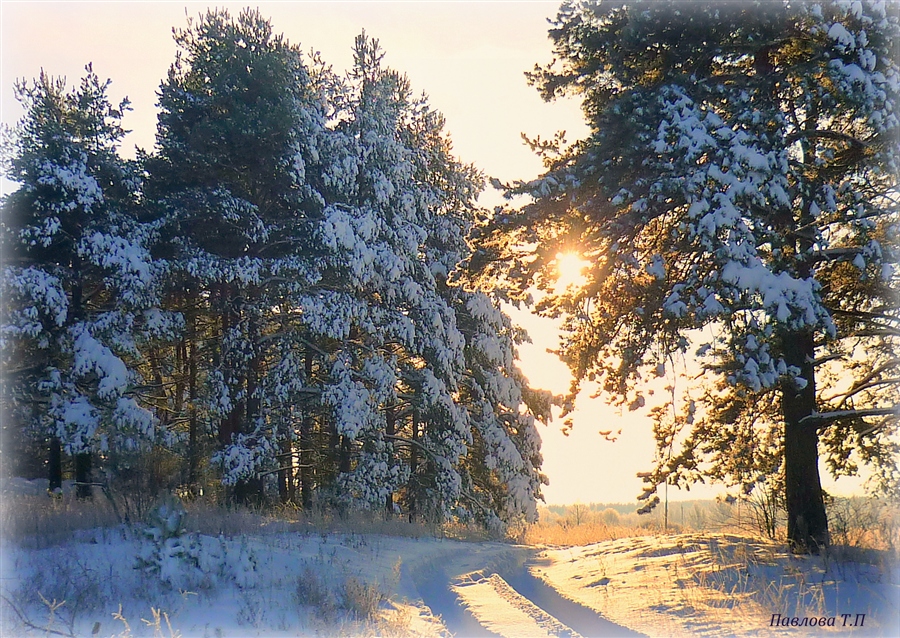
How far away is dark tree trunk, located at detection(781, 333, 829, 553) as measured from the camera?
465 inches

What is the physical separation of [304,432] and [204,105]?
37.1 feet

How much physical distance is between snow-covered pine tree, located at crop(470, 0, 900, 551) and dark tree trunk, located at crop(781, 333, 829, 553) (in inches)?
1.2

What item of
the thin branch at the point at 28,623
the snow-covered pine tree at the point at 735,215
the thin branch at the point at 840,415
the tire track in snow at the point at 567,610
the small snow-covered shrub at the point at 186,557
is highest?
the snow-covered pine tree at the point at 735,215

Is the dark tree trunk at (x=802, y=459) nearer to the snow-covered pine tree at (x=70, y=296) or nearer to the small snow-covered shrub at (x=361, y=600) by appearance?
the small snow-covered shrub at (x=361, y=600)

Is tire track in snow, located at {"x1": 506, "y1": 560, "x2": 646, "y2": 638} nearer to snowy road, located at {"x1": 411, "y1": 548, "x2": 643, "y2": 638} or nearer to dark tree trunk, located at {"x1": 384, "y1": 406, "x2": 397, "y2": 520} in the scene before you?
snowy road, located at {"x1": 411, "y1": 548, "x2": 643, "y2": 638}

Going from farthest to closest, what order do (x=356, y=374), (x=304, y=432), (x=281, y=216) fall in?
(x=304, y=432) → (x=281, y=216) → (x=356, y=374)

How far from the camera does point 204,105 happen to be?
848 inches

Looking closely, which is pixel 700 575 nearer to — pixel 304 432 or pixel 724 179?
pixel 724 179

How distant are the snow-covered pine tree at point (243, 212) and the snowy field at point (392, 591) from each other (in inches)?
303

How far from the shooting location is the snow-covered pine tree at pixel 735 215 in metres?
10.5

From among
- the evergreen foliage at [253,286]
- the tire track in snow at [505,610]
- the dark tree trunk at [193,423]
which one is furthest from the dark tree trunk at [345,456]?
the tire track in snow at [505,610]

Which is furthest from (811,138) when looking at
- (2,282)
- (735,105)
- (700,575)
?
(2,282)

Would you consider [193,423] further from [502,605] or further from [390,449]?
[502,605]

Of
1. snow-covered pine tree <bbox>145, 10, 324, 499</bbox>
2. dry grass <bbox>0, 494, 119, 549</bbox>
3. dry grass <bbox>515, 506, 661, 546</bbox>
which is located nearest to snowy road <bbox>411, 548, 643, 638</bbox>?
dry grass <bbox>0, 494, 119, 549</bbox>
